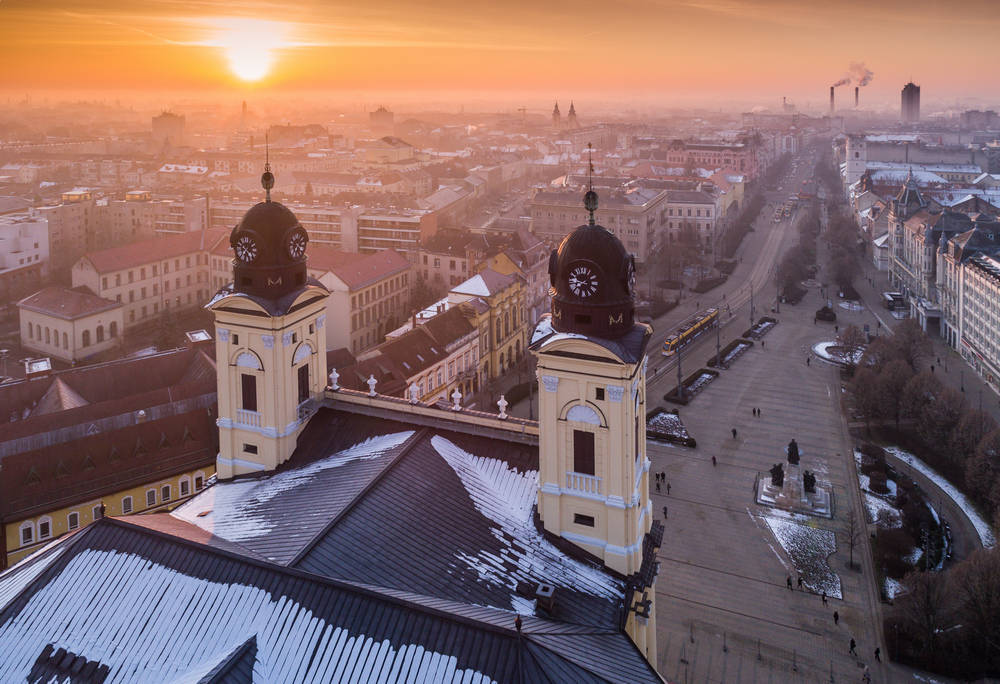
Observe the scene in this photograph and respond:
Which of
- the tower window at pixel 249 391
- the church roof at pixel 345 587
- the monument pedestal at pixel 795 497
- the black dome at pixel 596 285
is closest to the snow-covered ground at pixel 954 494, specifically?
the monument pedestal at pixel 795 497

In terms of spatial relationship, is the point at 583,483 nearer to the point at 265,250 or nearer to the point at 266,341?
the point at 266,341

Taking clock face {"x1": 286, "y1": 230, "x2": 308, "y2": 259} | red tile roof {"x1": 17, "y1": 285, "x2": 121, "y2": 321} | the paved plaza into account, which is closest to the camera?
clock face {"x1": 286, "y1": 230, "x2": 308, "y2": 259}

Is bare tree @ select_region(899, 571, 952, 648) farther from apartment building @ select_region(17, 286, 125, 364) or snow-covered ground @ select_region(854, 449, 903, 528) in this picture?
apartment building @ select_region(17, 286, 125, 364)

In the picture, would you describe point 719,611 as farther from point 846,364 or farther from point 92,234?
point 92,234

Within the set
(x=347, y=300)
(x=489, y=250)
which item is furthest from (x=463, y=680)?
(x=489, y=250)

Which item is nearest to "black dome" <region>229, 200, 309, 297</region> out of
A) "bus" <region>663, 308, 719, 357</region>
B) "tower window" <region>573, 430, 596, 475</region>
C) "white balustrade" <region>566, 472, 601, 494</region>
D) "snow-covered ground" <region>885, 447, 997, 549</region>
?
"tower window" <region>573, 430, 596, 475</region>

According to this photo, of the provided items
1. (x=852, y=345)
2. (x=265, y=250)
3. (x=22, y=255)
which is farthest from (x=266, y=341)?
(x=22, y=255)
